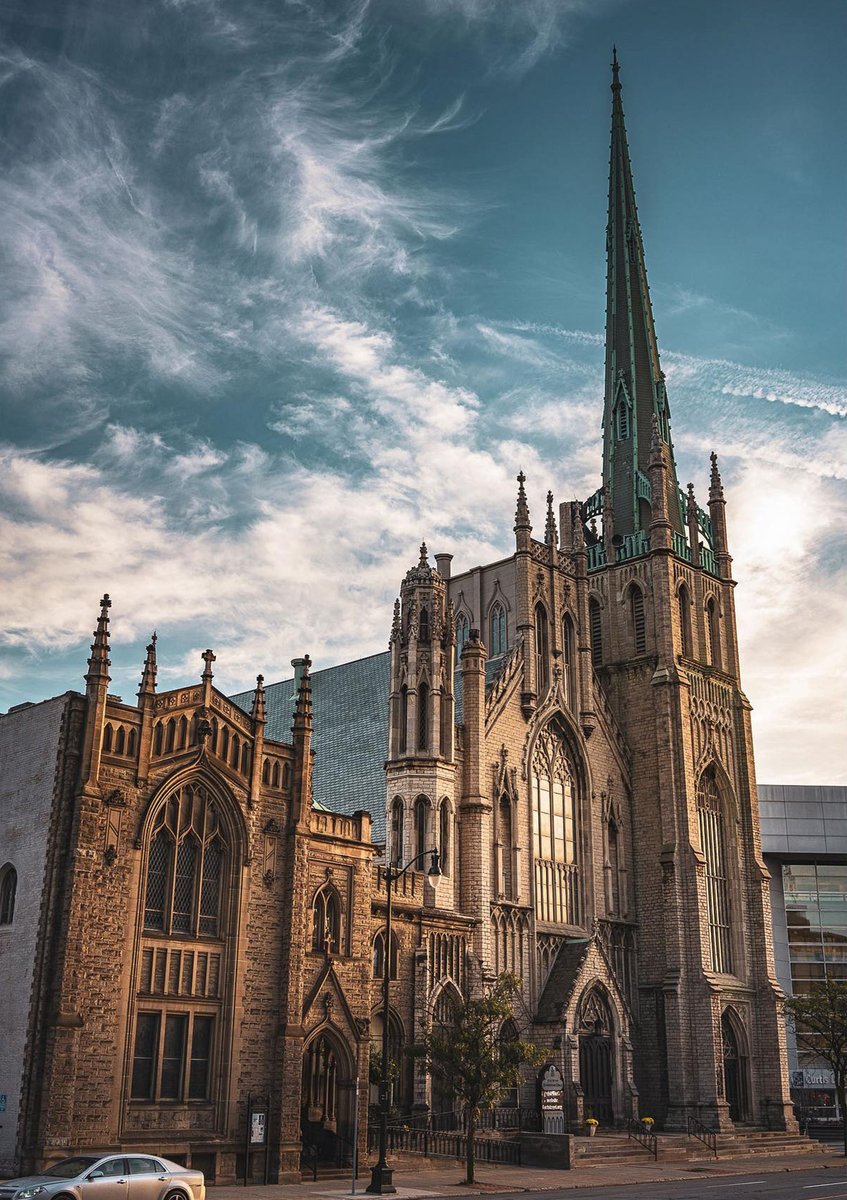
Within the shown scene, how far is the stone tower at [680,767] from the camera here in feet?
157

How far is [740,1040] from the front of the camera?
49.8 metres

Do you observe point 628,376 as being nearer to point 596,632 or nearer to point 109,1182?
point 596,632

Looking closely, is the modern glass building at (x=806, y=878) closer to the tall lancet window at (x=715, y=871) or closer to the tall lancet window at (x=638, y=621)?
the tall lancet window at (x=715, y=871)

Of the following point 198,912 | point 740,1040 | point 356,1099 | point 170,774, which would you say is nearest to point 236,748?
point 170,774

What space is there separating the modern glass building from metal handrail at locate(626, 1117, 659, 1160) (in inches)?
1432

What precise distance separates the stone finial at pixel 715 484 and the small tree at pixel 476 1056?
1286 inches

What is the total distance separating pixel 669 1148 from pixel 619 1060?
3916 millimetres

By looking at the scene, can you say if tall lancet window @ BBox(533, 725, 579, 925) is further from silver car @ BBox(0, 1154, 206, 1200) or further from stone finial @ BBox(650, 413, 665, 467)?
silver car @ BBox(0, 1154, 206, 1200)

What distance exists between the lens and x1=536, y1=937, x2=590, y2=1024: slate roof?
43059 mm

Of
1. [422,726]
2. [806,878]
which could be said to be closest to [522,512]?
[422,726]

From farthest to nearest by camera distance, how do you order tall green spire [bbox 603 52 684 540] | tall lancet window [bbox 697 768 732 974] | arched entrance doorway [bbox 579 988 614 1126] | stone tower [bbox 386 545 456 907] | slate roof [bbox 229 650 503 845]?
tall green spire [bbox 603 52 684 540] → tall lancet window [bbox 697 768 732 974] → slate roof [bbox 229 650 503 845] → arched entrance doorway [bbox 579 988 614 1126] → stone tower [bbox 386 545 456 907]

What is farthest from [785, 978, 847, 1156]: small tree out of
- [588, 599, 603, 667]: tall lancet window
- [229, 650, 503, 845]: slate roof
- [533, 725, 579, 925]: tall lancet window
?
[229, 650, 503, 845]: slate roof

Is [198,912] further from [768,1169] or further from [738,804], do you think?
[738,804]

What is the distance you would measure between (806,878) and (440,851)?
45826mm
